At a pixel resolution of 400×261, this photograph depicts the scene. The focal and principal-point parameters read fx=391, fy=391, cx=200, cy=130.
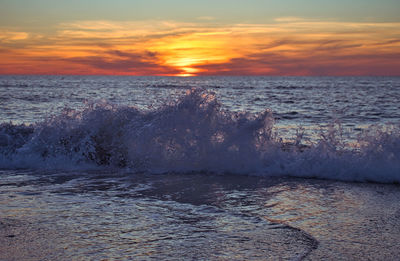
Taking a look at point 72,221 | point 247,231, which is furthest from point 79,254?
point 247,231

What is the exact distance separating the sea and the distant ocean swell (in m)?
0.02

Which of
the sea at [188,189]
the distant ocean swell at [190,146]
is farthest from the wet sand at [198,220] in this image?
the distant ocean swell at [190,146]

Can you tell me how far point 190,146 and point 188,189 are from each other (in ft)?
6.97

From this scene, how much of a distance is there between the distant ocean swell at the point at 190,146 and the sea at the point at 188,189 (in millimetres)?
23

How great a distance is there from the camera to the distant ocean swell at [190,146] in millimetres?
6785

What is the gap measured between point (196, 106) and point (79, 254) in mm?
5121

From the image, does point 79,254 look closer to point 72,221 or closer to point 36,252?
point 36,252

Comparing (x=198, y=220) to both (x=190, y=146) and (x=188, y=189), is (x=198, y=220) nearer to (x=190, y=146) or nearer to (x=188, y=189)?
(x=188, y=189)

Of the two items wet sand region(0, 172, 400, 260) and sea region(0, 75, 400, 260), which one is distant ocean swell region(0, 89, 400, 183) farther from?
wet sand region(0, 172, 400, 260)

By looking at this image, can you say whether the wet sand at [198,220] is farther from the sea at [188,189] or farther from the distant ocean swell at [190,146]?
the distant ocean swell at [190,146]

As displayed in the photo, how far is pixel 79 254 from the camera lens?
317cm

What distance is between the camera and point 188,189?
5578 millimetres

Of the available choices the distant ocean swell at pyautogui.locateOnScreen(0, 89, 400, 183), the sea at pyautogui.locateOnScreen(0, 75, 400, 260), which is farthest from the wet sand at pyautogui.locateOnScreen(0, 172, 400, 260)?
the distant ocean swell at pyautogui.locateOnScreen(0, 89, 400, 183)

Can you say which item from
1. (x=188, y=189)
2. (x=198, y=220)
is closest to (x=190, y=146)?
(x=188, y=189)
